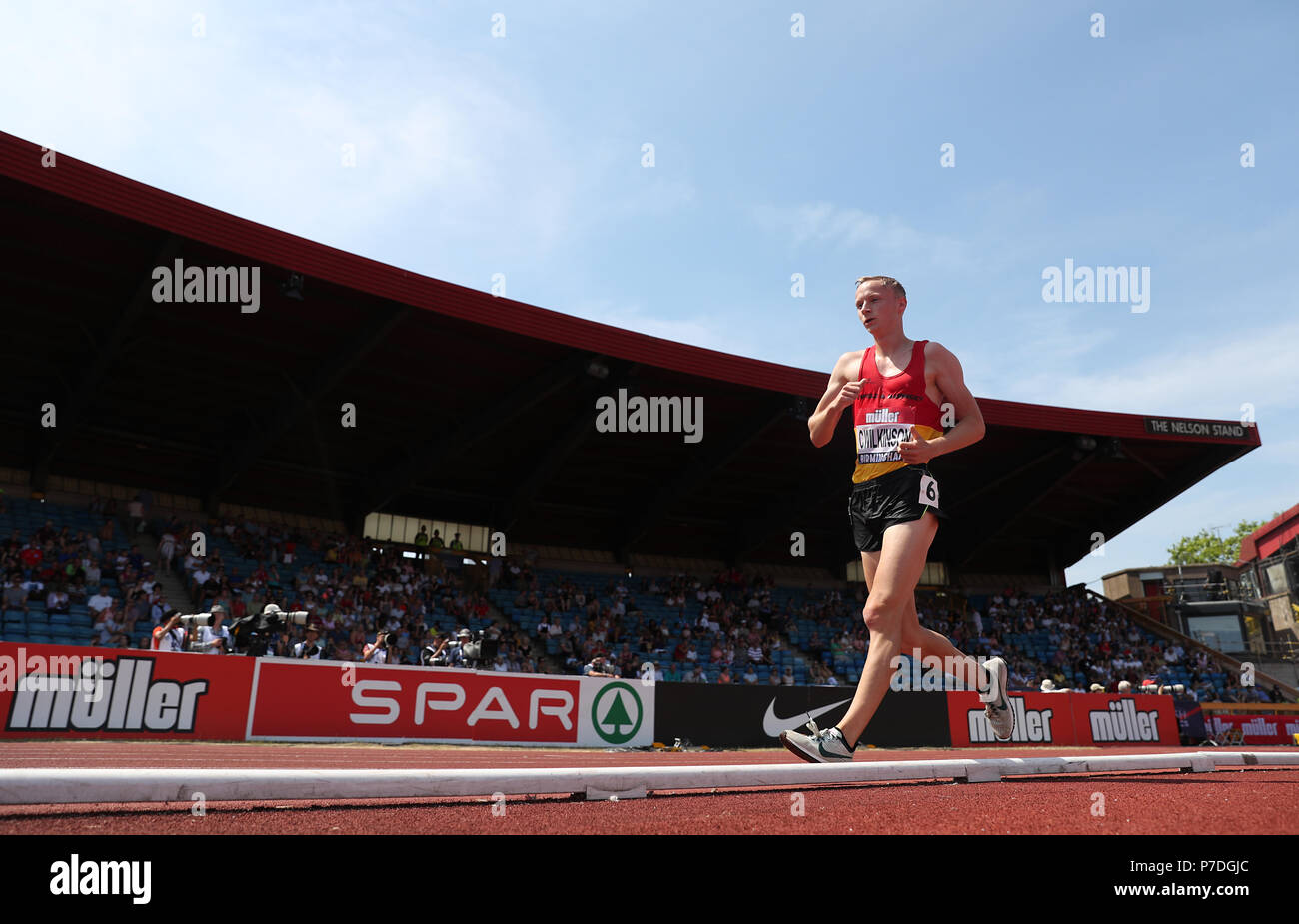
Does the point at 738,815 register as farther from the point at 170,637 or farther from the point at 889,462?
the point at 170,637

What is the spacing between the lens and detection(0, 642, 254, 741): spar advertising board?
935 cm

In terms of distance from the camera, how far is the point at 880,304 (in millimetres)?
4379

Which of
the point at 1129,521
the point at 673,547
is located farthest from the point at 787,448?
the point at 1129,521

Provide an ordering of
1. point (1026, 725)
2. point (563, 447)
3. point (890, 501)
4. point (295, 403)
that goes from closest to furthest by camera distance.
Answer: point (890, 501) → point (1026, 725) → point (295, 403) → point (563, 447)

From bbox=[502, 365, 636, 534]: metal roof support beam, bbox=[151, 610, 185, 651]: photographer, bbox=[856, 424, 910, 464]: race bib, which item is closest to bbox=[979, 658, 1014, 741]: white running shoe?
bbox=[856, 424, 910, 464]: race bib

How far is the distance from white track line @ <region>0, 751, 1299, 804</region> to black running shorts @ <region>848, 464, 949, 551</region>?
3.61 feet

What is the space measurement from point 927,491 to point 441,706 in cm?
969

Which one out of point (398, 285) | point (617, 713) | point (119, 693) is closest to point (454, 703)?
point (617, 713)

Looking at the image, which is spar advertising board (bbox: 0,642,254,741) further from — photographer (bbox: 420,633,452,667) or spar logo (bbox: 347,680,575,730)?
photographer (bbox: 420,633,452,667)

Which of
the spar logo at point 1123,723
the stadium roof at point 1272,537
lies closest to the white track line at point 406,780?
the spar logo at point 1123,723
